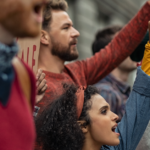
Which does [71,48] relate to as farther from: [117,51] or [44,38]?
[117,51]

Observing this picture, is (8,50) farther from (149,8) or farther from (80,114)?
(149,8)

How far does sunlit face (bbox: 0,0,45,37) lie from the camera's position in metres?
0.96

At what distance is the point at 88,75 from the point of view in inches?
107

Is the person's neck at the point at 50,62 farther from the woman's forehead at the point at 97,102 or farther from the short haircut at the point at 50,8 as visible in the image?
the woman's forehead at the point at 97,102

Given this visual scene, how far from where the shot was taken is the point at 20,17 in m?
0.97

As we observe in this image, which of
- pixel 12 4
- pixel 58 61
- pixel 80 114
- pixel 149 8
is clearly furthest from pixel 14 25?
pixel 149 8

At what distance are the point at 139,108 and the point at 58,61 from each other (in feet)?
2.78

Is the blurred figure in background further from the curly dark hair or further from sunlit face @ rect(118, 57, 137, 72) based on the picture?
the curly dark hair

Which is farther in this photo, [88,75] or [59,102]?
[88,75]

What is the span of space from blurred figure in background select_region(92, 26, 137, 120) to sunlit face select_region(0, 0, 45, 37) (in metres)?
1.86

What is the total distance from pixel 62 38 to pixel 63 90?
663mm

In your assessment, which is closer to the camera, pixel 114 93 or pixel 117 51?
pixel 117 51

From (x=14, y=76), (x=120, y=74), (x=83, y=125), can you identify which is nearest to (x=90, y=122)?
(x=83, y=125)

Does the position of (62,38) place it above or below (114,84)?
above
